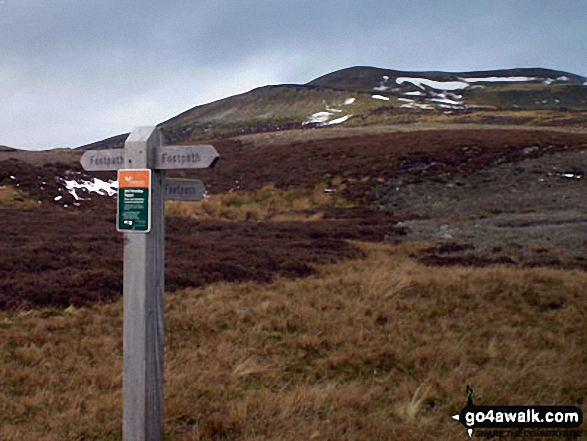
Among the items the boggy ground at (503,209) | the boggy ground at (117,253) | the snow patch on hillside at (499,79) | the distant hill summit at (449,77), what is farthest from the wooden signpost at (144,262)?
the snow patch on hillside at (499,79)

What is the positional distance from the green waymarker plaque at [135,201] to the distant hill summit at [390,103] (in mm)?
79766

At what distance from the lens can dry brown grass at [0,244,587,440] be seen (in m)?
5.09

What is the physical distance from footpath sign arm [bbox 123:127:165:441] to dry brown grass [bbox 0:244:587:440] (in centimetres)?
56

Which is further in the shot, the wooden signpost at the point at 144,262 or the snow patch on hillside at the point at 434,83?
the snow patch on hillside at the point at 434,83

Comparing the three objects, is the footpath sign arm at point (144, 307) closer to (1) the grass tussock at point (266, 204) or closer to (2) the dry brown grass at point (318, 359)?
(2) the dry brown grass at point (318, 359)

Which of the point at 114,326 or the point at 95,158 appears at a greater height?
the point at 95,158

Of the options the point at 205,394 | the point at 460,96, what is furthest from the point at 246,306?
the point at 460,96

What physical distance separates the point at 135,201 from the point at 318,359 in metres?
3.60

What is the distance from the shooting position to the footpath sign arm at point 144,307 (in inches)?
169

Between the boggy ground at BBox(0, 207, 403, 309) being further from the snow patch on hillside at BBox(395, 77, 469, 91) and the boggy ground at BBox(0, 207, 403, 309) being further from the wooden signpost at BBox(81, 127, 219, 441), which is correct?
the snow patch on hillside at BBox(395, 77, 469, 91)

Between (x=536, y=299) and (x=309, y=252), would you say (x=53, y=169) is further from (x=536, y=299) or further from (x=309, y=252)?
(x=536, y=299)

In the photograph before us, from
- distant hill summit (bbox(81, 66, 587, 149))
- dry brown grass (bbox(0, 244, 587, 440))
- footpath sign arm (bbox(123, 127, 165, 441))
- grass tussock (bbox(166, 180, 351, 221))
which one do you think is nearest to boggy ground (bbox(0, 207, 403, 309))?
dry brown grass (bbox(0, 244, 587, 440))

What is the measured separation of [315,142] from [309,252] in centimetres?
3335

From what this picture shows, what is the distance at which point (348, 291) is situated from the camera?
432 inches
